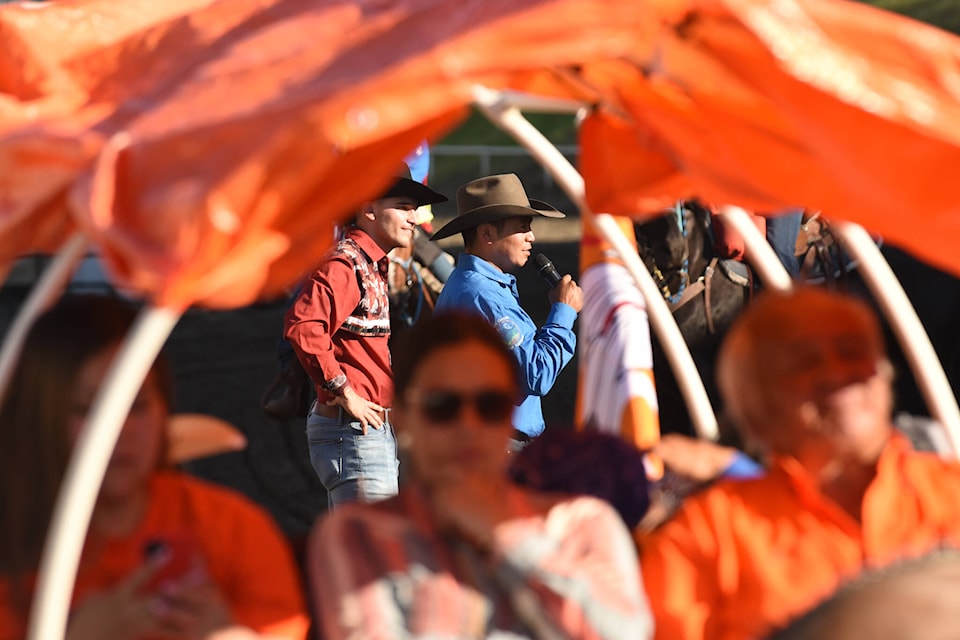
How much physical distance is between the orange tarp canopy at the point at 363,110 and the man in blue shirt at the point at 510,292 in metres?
1.70

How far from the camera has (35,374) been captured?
2863mm

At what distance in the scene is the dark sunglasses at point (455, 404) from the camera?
9.37 feet

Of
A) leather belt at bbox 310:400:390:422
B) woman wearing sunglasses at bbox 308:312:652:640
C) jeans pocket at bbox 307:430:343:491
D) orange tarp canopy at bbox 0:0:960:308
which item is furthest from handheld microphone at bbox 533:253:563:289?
woman wearing sunglasses at bbox 308:312:652:640

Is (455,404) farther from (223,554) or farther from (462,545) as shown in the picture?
(223,554)

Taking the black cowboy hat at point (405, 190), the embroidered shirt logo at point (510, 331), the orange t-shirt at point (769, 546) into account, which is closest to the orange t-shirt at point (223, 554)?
the orange t-shirt at point (769, 546)

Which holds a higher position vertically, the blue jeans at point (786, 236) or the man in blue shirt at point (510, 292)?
the man in blue shirt at point (510, 292)

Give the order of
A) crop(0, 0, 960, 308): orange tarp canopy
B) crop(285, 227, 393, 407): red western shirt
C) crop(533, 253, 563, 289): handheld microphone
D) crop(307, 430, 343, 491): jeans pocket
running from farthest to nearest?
crop(533, 253, 563, 289): handheld microphone → crop(307, 430, 343, 491): jeans pocket → crop(285, 227, 393, 407): red western shirt → crop(0, 0, 960, 308): orange tarp canopy

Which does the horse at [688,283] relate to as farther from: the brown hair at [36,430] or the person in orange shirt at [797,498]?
the brown hair at [36,430]

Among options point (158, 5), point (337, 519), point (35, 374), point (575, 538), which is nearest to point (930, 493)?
point (575, 538)

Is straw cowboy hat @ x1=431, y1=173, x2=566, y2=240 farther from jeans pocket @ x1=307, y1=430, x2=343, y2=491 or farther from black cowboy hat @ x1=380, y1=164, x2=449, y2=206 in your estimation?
jeans pocket @ x1=307, y1=430, x2=343, y2=491

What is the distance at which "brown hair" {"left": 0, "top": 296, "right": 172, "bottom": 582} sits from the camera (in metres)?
2.86

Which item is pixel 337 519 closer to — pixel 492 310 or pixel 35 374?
pixel 35 374

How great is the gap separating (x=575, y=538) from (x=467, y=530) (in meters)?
0.25

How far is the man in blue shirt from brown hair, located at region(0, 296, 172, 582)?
2.22 m
